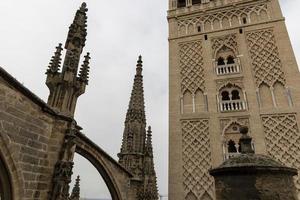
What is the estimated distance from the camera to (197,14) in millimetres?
14375

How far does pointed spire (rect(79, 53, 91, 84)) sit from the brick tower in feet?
21.6

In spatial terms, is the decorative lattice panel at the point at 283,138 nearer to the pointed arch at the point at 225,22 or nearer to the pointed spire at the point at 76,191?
the pointed arch at the point at 225,22

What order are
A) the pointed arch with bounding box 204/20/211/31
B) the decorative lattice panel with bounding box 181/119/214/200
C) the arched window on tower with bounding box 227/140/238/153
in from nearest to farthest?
the decorative lattice panel with bounding box 181/119/214/200 → the arched window on tower with bounding box 227/140/238/153 → the pointed arch with bounding box 204/20/211/31

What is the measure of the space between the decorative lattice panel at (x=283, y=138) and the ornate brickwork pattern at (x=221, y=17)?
242 inches

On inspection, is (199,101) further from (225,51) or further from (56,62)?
(56,62)

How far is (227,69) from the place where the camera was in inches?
484

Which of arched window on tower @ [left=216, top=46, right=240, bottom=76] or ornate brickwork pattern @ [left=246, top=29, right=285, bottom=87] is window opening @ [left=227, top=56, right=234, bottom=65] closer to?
arched window on tower @ [left=216, top=46, right=240, bottom=76]

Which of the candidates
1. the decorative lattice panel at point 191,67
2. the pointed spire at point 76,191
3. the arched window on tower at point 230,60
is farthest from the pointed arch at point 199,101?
the pointed spire at point 76,191

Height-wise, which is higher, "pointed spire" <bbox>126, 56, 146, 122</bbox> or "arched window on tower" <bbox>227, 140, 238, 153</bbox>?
"pointed spire" <bbox>126, 56, 146, 122</bbox>

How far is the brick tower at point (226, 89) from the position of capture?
33.3 feet

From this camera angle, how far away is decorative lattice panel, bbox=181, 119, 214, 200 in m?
9.91

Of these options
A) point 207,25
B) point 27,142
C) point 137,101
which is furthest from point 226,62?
point 27,142

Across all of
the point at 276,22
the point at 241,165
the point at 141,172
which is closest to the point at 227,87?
the point at 276,22

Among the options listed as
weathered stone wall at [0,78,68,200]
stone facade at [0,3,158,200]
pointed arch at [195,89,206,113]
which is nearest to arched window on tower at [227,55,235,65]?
pointed arch at [195,89,206,113]
